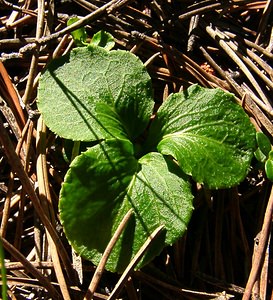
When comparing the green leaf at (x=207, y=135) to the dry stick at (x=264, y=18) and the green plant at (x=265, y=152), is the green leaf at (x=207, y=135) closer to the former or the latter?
the green plant at (x=265, y=152)

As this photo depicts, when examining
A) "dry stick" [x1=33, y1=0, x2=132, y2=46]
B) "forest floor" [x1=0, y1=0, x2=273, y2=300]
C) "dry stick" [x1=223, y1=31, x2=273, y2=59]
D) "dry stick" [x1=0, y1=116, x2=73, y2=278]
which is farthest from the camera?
"dry stick" [x1=223, y1=31, x2=273, y2=59]

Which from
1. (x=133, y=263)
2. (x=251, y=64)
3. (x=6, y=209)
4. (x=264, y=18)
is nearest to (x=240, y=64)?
(x=251, y=64)

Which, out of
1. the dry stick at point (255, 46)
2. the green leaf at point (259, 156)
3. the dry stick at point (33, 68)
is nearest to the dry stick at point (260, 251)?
the green leaf at point (259, 156)

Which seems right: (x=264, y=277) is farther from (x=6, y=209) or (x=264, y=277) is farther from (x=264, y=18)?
(x=264, y=18)

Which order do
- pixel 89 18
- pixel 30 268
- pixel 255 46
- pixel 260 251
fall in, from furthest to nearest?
pixel 255 46, pixel 89 18, pixel 260 251, pixel 30 268

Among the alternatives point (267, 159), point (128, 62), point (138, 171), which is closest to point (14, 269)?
point (138, 171)

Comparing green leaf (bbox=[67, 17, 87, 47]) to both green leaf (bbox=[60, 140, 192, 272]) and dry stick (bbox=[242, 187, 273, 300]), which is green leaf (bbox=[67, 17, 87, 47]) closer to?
green leaf (bbox=[60, 140, 192, 272])

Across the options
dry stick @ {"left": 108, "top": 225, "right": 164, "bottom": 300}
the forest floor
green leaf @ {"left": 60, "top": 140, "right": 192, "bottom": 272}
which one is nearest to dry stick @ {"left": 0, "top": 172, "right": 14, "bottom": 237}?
the forest floor
